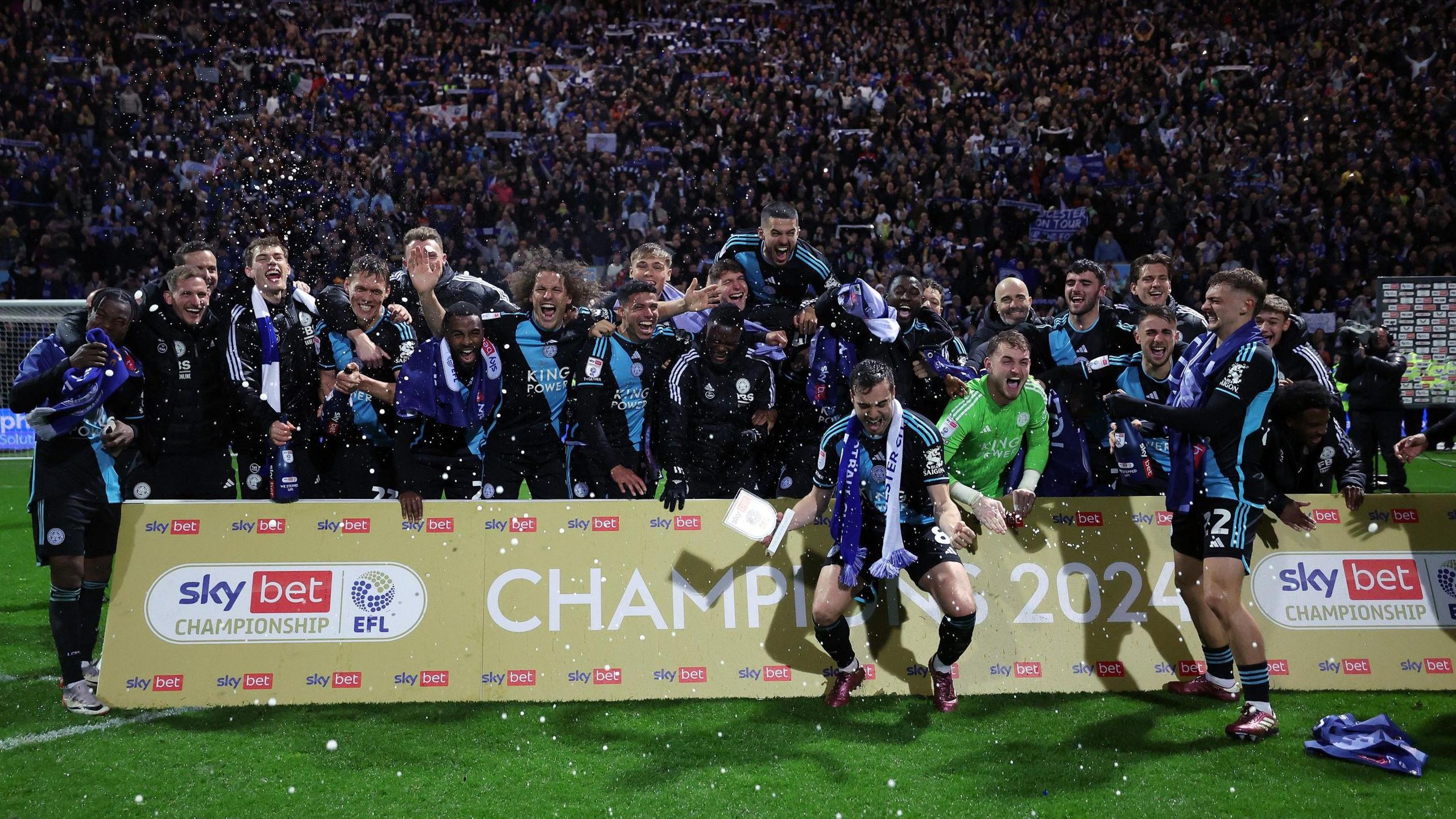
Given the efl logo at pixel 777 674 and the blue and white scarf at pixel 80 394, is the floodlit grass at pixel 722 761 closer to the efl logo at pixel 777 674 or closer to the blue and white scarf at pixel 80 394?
the efl logo at pixel 777 674

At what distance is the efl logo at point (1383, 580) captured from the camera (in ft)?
21.0

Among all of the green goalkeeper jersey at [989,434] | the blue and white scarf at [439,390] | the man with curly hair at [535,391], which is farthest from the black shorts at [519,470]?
the green goalkeeper jersey at [989,434]

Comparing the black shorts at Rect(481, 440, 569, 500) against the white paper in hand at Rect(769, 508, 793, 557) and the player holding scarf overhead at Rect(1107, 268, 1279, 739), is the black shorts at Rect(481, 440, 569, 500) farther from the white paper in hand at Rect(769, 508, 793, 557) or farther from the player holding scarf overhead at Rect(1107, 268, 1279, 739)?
the player holding scarf overhead at Rect(1107, 268, 1279, 739)

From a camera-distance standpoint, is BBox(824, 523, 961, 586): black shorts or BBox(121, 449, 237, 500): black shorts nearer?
BBox(824, 523, 961, 586): black shorts

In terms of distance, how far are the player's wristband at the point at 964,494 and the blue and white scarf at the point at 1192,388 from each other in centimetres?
99

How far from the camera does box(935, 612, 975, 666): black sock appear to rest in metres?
5.72

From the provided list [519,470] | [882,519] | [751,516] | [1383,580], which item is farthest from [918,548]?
[1383,580]

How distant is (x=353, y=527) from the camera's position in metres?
6.19

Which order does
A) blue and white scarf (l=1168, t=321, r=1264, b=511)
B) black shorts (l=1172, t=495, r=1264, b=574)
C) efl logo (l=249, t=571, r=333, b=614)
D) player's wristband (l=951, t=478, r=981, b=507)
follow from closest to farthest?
1. black shorts (l=1172, t=495, r=1264, b=574)
2. blue and white scarf (l=1168, t=321, r=1264, b=511)
3. player's wristband (l=951, t=478, r=981, b=507)
4. efl logo (l=249, t=571, r=333, b=614)

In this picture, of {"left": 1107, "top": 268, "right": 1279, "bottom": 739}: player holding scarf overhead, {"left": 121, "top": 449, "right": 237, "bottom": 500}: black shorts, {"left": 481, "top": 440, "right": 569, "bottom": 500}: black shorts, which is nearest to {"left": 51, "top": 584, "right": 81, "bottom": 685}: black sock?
{"left": 121, "top": 449, "right": 237, "bottom": 500}: black shorts

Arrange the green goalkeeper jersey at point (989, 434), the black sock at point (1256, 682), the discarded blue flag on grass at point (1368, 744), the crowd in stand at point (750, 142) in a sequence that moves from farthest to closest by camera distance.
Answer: the crowd in stand at point (750, 142) < the green goalkeeper jersey at point (989, 434) < the black sock at point (1256, 682) < the discarded blue flag on grass at point (1368, 744)

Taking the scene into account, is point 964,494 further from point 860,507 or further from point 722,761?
point 722,761

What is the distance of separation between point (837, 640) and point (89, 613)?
158 inches

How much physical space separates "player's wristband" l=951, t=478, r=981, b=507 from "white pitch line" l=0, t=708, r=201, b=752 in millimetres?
4080
